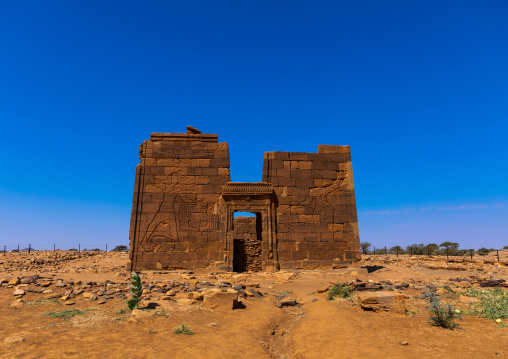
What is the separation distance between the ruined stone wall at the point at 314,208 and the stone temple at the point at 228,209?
0.14 feet

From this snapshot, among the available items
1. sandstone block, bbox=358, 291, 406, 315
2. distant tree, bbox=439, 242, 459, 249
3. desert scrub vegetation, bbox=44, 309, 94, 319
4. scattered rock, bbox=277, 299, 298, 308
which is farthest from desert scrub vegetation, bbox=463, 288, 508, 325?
distant tree, bbox=439, 242, 459, 249

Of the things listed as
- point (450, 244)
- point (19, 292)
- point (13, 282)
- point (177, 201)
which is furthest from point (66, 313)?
point (450, 244)

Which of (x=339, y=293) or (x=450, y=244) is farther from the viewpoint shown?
(x=450, y=244)

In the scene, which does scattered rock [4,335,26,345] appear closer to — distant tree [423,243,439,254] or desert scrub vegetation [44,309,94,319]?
desert scrub vegetation [44,309,94,319]

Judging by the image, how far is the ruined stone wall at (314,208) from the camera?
45.5 feet

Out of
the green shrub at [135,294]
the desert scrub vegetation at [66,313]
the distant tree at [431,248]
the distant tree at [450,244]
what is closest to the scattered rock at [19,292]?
the desert scrub vegetation at [66,313]

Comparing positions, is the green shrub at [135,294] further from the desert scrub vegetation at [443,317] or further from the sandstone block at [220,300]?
the desert scrub vegetation at [443,317]

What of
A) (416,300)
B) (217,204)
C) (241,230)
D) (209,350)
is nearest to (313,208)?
(217,204)

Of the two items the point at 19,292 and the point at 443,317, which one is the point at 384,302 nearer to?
the point at 443,317

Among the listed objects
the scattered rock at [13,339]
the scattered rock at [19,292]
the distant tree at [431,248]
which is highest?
the scattered rock at [19,292]

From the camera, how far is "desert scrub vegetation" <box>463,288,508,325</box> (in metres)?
6.03

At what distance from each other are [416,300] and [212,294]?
4.80 metres

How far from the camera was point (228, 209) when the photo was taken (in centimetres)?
1385

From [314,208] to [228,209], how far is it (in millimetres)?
3889
